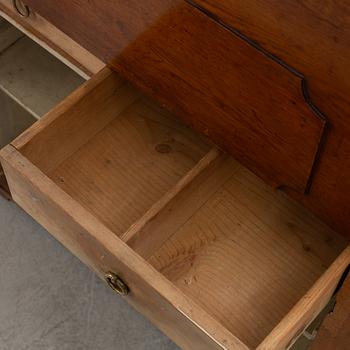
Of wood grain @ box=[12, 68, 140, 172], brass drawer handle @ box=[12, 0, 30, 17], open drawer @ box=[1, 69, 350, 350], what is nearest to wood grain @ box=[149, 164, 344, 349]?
open drawer @ box=[1, 69, 350, 350]

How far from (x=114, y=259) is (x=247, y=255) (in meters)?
0.16

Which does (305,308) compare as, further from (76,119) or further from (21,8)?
(21,8)

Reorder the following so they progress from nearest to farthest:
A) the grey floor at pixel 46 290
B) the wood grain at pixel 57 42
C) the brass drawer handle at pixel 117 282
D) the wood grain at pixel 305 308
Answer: the wood grain at pixel 305 308, the brass drawer handle at pixel 117 282, the wood grain at pixel 57 42, the grey floor at pixel 46 290

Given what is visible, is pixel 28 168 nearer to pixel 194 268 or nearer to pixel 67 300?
pixel 194 268

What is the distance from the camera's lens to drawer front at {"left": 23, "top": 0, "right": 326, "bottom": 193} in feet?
2.22

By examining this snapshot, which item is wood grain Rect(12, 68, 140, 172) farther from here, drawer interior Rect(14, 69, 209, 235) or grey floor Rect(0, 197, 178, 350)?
grey floor Rect(0, 197, 178, 350)

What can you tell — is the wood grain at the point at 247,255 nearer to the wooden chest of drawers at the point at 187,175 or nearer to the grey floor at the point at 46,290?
the wooden chest of drawers at the point at 187,175

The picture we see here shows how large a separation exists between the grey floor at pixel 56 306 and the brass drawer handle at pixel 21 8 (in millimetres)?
432

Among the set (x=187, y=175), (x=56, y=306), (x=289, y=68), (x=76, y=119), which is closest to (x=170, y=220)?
(x=187, y=175)

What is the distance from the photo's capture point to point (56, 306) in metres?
1.24

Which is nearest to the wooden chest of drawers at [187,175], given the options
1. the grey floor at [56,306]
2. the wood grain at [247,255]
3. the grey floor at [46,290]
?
the wood grain at [247,255]

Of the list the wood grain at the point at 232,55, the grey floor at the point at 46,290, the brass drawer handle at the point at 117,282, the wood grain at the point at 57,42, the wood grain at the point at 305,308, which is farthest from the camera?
the grey floor at the point at 46,290

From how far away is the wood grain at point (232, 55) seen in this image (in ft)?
1.94

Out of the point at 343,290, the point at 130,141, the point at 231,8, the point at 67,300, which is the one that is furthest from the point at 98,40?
the point at 67,300
